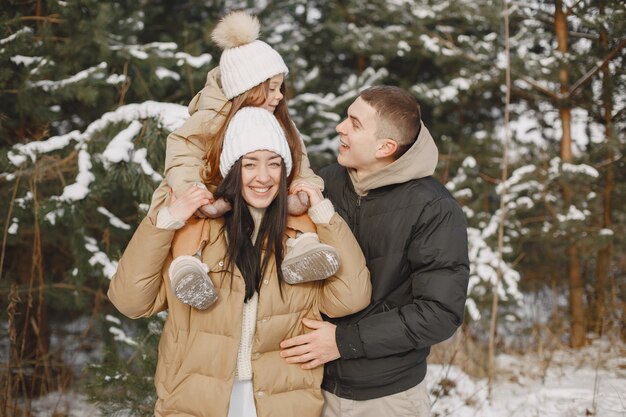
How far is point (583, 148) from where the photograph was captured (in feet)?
24.2

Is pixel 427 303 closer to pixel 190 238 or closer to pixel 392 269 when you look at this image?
pixel 392 269

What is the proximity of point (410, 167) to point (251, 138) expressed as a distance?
0.64 m

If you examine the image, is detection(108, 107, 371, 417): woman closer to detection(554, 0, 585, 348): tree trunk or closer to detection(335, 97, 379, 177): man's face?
detection(335, 97, 379, 177): man's face

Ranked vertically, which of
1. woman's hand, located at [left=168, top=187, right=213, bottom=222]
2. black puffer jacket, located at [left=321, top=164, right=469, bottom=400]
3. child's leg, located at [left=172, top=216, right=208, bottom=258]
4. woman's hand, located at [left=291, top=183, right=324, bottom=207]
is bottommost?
black puffer jacket, located at [left=321, top=164, right=469, bottom=400]

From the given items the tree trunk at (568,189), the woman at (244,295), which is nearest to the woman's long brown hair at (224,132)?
the woman at (244,295)

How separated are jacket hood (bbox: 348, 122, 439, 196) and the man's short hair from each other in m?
0.05

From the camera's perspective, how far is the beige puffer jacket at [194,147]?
217 centimetres

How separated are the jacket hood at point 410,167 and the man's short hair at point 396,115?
51mm

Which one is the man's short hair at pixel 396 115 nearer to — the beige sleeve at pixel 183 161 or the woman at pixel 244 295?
the woman at pixel 244 295

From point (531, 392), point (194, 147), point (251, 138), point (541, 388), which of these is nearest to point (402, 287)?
point (251, 138)

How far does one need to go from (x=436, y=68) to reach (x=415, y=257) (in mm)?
7151

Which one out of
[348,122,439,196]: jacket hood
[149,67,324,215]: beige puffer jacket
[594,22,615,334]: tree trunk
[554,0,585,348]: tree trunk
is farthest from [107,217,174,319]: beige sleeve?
[554,0,585,348]: tree trunk

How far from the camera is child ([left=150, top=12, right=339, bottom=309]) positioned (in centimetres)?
189

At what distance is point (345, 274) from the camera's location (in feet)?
6.61
